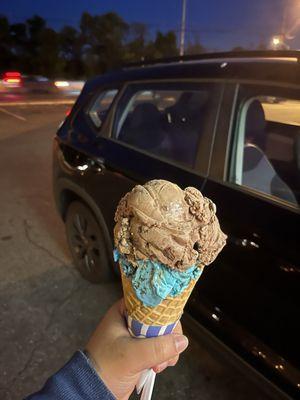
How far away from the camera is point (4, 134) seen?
393 inches

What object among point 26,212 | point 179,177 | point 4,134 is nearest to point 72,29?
point 4,134

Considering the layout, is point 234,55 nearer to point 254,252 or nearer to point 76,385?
point 254,252

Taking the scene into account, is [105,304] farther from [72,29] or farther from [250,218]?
[72,29]

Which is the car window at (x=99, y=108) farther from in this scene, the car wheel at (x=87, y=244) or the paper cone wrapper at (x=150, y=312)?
the paper cone wrapper at (x=150, y=312)

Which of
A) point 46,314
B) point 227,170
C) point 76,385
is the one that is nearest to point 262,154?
point 227,170

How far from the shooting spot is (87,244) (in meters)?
3.45

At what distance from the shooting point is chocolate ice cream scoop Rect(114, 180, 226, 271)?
1.21m

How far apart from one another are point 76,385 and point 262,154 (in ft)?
5.88

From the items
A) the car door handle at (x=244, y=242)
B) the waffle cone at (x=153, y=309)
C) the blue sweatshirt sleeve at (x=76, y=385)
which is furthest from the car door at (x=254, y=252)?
the blue sweatshirt sleeve at (x=76, y=385)

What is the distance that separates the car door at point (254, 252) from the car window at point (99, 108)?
1311 mm

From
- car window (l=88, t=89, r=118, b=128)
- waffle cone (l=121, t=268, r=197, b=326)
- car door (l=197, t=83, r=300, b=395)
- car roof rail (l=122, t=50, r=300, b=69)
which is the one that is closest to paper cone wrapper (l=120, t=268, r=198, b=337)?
waffle cone (l=121, t=268, r=197, b=326)

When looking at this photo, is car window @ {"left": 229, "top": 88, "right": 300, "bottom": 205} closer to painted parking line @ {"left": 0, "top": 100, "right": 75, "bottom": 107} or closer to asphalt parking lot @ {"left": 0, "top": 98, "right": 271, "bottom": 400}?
asphalt parking lot @ {"left": 0, "top": 98, "right": 271, "bottom": 400}

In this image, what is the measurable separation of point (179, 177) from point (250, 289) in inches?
29.7

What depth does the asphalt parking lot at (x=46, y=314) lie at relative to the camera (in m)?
2.45
